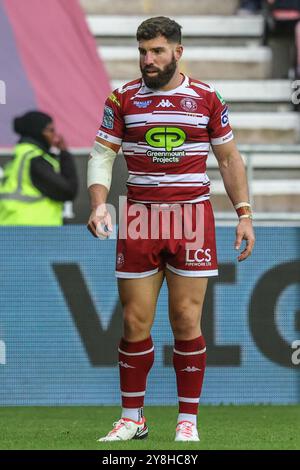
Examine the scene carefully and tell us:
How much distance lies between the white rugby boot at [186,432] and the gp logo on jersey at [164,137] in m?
1.33

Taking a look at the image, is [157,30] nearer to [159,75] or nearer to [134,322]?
[159,75]

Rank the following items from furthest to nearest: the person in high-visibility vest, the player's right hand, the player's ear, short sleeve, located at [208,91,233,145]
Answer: the person in high-visibility vest → short sleeve, located at [208,91,233,145] → the player's ear → the player's right hand

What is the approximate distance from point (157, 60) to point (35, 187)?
400 centimetres

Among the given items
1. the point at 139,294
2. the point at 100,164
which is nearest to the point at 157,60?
the point at 100,164

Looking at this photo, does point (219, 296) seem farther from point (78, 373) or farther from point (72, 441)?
point (72, 441)

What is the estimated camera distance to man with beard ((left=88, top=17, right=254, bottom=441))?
653cm

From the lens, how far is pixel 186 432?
21.5 ft

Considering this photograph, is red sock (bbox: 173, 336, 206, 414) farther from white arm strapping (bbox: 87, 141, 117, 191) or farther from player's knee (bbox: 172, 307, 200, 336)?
white arm strapping (bbox: 87, 141, 117, 191)

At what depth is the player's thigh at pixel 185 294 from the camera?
6578mm

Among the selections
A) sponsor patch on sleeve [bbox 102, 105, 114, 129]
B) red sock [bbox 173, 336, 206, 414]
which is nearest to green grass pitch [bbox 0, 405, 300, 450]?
red sock [bbox 173, 336, 206, 414]

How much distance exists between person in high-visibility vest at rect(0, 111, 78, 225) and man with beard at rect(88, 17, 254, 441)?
3.53 meters

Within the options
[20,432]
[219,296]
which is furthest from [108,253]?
[20,432]

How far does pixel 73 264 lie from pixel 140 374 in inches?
107
